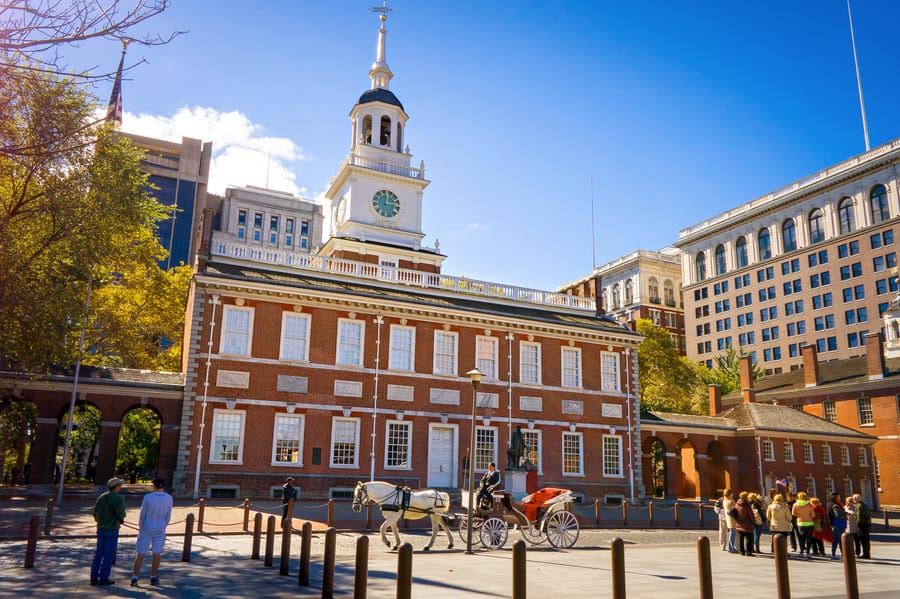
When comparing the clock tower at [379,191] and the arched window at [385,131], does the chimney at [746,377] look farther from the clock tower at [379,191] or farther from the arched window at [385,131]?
the arched window at [385,131]

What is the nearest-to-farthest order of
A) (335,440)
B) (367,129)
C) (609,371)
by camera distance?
1. (335,440)
2. (609,371)
3. (367,129)

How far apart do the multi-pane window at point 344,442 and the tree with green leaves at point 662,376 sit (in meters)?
32.8

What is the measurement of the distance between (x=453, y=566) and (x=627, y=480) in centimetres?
2354

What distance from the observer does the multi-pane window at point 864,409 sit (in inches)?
1967

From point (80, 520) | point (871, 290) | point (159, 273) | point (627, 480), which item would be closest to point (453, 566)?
point (80, 520)

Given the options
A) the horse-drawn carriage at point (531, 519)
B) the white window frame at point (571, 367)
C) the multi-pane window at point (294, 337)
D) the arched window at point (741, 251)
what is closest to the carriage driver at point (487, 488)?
the horse-drawn carriage at point (531, 519)

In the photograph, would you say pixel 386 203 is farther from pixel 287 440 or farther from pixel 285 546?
pixel 285 546

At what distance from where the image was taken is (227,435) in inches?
1109

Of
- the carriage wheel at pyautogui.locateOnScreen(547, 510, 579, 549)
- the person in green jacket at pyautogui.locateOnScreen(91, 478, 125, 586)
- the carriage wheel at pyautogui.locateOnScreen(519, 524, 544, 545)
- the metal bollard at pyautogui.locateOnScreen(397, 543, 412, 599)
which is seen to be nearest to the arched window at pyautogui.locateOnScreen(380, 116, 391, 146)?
the carriage wheel at pyautogui.locateOnScreen(519, 524, 544, 545)

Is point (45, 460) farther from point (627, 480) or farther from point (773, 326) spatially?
point (773, 326)

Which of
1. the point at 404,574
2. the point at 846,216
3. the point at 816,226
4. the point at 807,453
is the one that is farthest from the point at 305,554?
the point at 816,226

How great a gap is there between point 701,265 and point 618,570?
9497cm

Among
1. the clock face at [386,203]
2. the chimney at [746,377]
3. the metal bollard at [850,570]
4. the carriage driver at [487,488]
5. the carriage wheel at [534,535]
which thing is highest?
the clock face at [386,203]

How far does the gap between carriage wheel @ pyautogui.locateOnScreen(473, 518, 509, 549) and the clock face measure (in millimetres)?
32437
